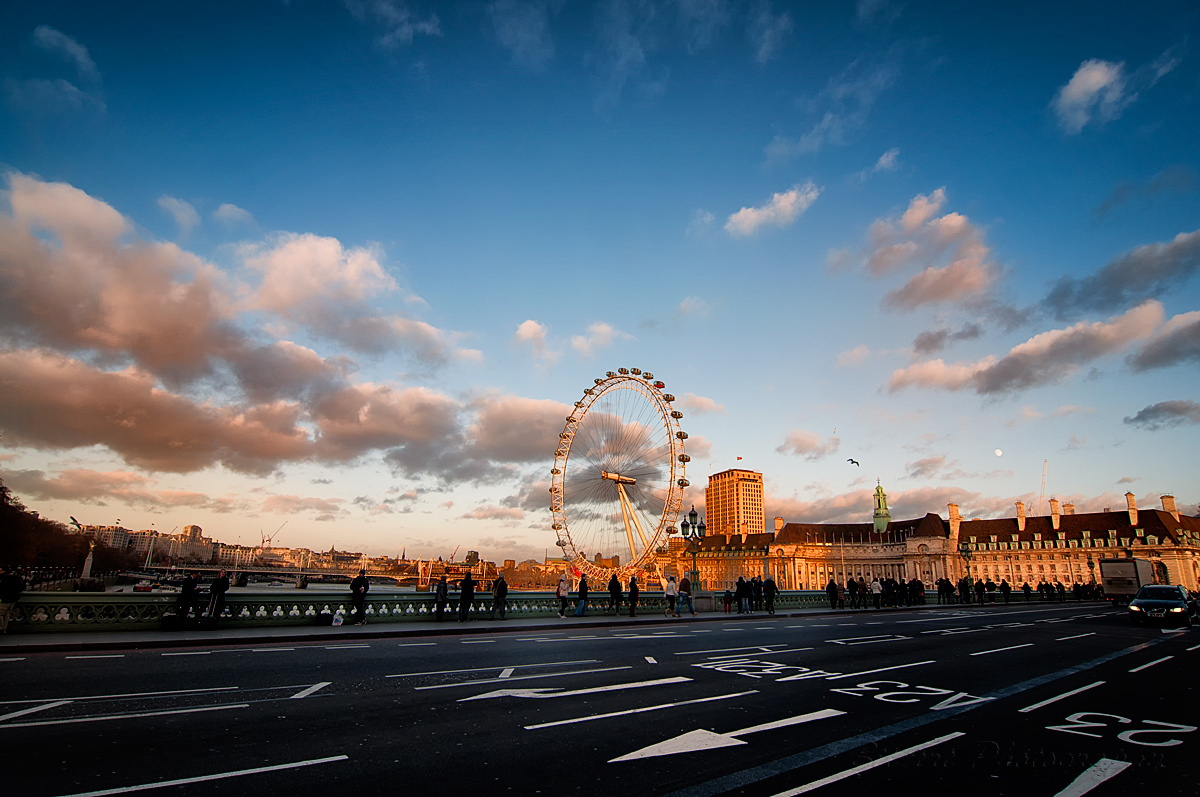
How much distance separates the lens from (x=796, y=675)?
528 inches

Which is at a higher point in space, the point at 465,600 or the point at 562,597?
the point at 465,600

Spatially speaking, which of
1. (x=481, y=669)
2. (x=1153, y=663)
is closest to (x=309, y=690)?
(x=481, y=669)

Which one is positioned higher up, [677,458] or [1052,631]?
[677,458]

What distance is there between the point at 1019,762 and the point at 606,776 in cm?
494

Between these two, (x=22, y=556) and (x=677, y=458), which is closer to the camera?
(x=677, y=458)

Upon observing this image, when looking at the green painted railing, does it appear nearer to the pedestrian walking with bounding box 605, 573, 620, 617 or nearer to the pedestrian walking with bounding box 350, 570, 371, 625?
the pedestrian walking with bounding box 350, 570, 371, 625

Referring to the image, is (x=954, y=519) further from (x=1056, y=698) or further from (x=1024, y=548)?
(x=1056, y=698)

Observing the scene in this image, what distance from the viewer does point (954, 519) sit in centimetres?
17638

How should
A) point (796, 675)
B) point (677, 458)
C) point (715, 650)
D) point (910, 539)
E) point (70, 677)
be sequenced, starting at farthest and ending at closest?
point (910, 539)
point (677, 458)
point (715, 650)
point (796, 675)
point (70, 677)

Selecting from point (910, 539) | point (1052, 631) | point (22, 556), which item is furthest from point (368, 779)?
point (910, 539)

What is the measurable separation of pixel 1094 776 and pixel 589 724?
5.95 meters

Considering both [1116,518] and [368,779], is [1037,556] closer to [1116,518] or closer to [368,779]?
[1116,518]

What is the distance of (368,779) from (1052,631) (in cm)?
3184

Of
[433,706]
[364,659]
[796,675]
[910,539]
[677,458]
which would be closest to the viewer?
[433,706]
